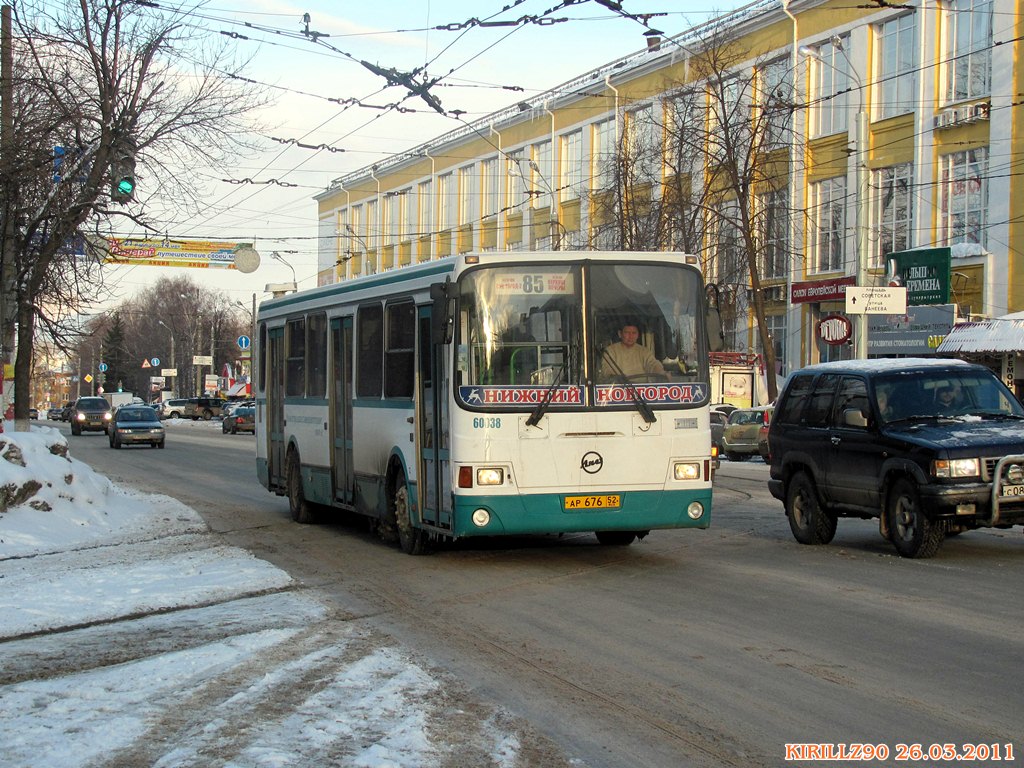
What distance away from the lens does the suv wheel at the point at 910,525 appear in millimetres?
12000

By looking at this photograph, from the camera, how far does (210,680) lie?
730 cm

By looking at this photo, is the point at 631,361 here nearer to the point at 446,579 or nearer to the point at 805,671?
the point at 446,579

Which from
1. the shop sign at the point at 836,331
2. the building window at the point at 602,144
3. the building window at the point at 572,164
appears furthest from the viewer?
the building window at the point at 572,164

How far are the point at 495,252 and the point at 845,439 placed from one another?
4183 millimetres

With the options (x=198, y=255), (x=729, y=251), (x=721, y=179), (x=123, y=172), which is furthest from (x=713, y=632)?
(x=198, y=255)

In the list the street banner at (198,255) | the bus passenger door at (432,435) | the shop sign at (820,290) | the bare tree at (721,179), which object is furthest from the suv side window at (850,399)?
the street banner at (198,255)

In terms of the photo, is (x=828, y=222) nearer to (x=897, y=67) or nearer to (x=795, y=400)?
(x=897, y=67)

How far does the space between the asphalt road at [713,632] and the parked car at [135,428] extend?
30561 mm

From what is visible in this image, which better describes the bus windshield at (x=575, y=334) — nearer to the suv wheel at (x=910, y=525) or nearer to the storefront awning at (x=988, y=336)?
the suv wheel at (x=910, y=525)

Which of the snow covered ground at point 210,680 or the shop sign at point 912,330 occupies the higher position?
the shop sign at point 912,330

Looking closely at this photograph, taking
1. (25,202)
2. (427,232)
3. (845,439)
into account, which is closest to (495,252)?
(845,439)

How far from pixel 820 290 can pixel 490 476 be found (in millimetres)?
31809

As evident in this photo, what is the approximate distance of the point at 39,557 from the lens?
13.8 metres

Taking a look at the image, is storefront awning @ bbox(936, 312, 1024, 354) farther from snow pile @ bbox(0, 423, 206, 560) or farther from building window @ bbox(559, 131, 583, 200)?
building window @ bbox(559, 131, 583, 200)
